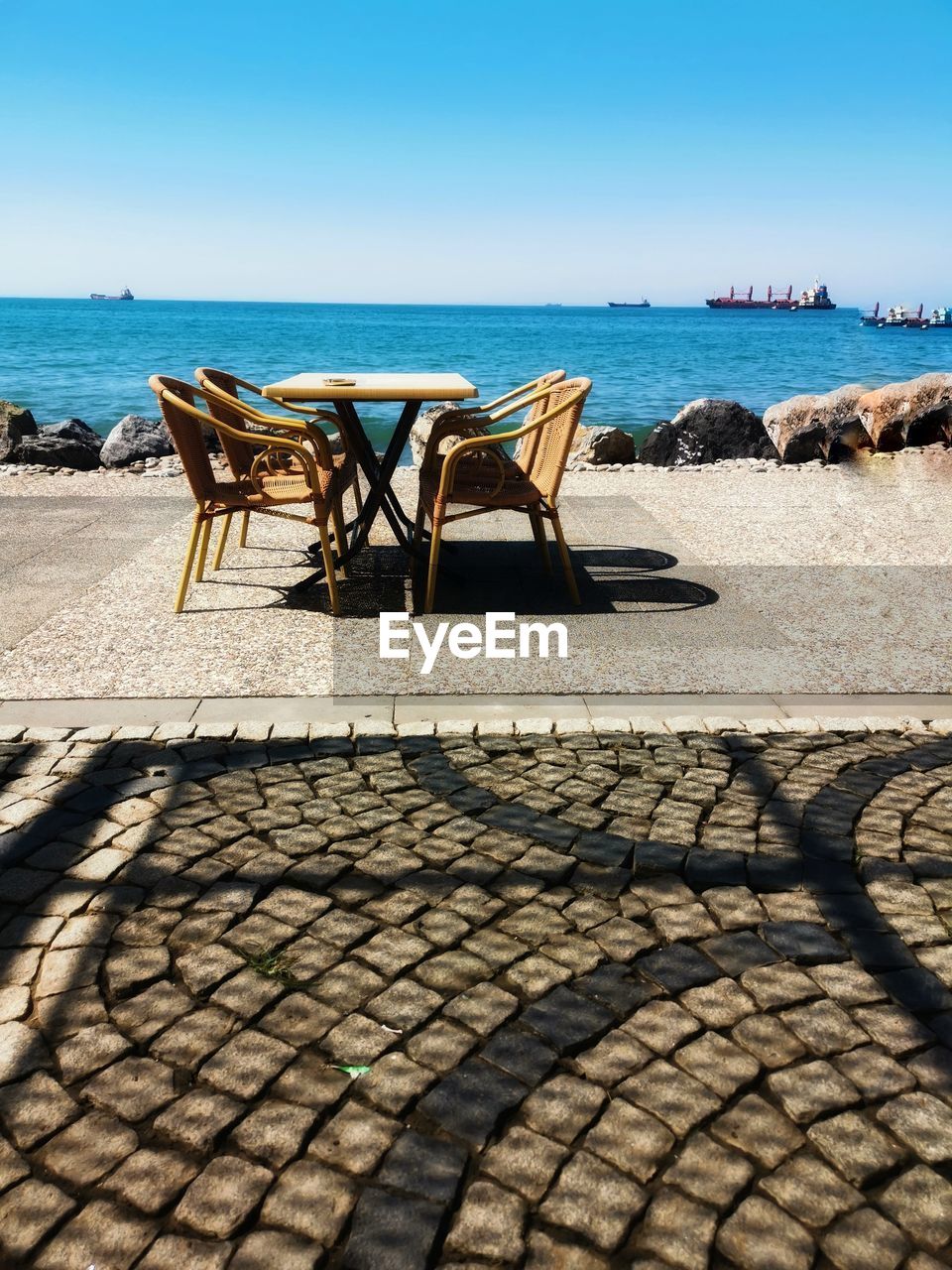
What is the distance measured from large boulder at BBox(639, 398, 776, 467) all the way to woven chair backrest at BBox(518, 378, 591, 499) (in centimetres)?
811

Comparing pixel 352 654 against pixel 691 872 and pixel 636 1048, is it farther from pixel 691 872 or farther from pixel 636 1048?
pixel 636 1048

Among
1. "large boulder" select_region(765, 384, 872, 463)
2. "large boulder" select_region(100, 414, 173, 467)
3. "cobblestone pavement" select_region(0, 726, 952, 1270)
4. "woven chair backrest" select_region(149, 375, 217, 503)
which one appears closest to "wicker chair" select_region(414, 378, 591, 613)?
"woven chair backrest" select_region(149, 375, 217, 503)

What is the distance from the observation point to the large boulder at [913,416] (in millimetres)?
12656

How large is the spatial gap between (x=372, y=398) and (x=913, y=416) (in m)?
9.78

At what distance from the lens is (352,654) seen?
180 inches

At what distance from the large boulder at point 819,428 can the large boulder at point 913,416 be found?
0.68 feet

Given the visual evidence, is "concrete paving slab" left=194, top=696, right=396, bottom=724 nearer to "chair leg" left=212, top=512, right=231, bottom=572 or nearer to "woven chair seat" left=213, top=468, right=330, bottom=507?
"woven chair seat" left=213, top=468, right=330, bottom=507

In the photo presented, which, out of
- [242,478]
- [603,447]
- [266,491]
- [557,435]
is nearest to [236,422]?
[242,478]

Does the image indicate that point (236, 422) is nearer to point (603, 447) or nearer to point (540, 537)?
point (540, 537)

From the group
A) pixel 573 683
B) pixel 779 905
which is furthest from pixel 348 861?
pixel 573 683

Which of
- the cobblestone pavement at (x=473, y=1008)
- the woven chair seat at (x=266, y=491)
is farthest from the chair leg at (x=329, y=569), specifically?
the cobblestone pavement at (x=473, y=1008)

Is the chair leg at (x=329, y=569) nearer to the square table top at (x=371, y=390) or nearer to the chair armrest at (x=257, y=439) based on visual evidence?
the chair armrest at (x=257, y=439)

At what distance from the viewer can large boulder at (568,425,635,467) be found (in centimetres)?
1185

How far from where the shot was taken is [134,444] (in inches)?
475
